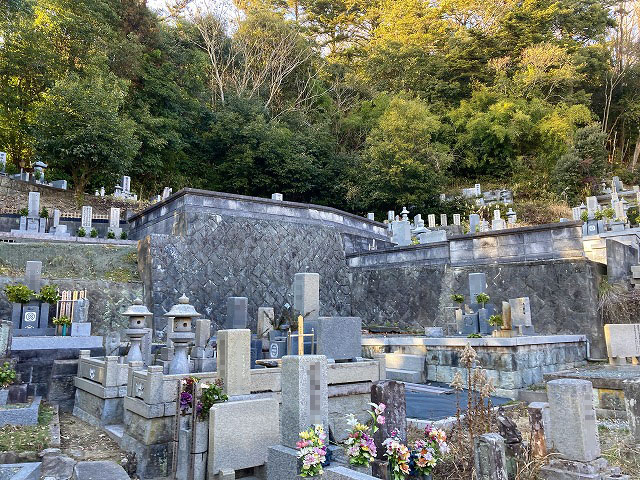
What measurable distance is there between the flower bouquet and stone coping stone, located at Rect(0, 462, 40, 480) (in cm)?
304

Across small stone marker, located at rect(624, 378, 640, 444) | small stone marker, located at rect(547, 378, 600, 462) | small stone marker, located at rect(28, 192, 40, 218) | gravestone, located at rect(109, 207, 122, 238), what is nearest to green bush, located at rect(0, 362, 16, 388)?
small stone marker, located at rect(547, 378, 600, 462)

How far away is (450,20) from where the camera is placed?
37.6 meters

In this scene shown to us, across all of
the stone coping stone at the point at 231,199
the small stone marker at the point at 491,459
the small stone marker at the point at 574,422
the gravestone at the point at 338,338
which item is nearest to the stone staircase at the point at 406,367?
the gravestone at the point at 338,338

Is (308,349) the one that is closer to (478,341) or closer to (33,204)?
(478,341)

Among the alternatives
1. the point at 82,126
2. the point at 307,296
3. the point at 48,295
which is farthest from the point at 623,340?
the point at 82,126

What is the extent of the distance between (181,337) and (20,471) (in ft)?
10.5

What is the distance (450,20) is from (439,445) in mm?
40930

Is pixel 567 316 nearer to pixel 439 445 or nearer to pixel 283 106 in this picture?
pixel 439 445

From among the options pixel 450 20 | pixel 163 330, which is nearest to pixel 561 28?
pixel 450 20

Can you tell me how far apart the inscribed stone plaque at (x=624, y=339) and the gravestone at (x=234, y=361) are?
7.46m

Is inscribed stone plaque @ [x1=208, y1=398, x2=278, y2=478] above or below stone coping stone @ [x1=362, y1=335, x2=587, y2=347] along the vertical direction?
below

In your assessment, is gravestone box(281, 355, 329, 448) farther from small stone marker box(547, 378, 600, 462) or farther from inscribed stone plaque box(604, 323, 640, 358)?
inscribed stone plaque box(604, 323, 640, 358)

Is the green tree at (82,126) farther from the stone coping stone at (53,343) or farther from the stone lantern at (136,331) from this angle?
the stone lantern at (136,331)

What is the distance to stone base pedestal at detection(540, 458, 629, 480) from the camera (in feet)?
13.0
